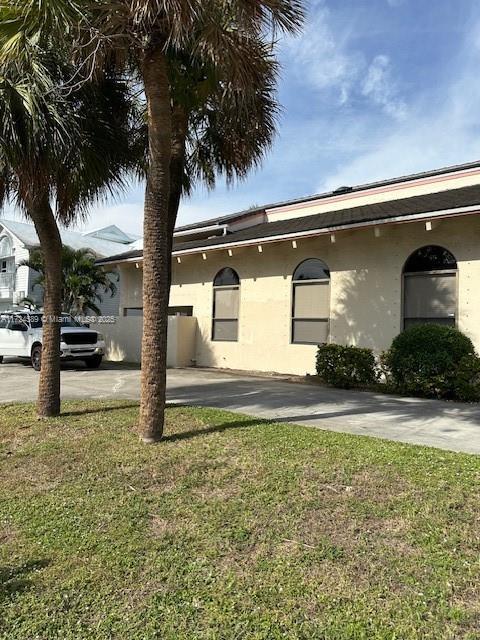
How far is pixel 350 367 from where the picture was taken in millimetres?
10836

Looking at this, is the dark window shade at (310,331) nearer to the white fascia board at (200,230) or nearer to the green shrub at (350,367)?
the green shrub at (350,367)

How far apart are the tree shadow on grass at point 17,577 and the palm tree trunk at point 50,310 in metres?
3.95

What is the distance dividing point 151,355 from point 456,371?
5.89m

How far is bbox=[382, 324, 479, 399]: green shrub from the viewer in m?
9.18

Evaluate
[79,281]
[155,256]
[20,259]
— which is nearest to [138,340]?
[79,281]

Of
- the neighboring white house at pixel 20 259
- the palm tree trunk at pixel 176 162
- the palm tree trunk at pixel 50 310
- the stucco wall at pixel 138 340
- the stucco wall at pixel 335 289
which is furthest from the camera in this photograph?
the neighboring white house at pixel 20 259

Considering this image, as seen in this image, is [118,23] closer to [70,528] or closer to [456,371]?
[70,528]

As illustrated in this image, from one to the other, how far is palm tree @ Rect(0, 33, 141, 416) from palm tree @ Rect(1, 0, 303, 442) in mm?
601

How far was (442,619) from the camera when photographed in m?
2.86

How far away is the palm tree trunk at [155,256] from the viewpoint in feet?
19.3

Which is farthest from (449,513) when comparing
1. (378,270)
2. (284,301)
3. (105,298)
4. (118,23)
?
(105,298)

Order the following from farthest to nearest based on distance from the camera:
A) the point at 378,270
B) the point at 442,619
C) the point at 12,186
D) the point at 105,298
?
1. the point at 105,298
2. the point at 378,270
3. the point at 12,186
4. the point at 442,619

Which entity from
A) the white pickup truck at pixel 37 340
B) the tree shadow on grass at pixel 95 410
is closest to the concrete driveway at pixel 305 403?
the tree shadow on grass at pixel 95 410

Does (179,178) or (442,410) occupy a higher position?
(179,178)
